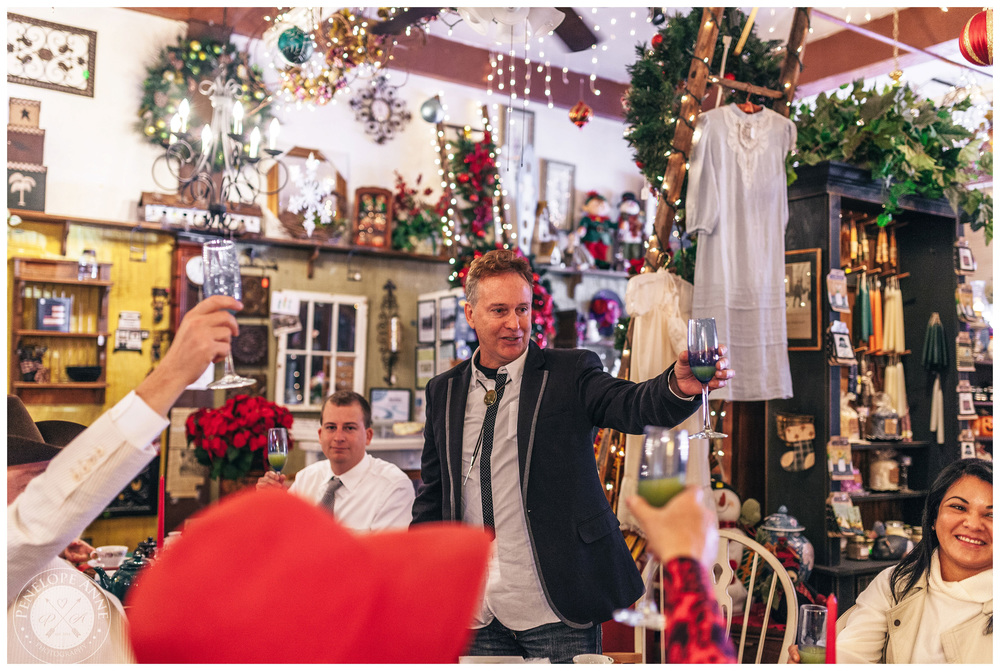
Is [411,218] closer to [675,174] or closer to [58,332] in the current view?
[58,332]

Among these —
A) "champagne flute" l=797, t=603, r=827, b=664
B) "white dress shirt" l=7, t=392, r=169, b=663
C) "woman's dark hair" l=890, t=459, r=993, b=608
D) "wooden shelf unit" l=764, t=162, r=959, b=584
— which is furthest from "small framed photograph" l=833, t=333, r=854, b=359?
"white dress shirt" l=7, t=392, r=169, b=663

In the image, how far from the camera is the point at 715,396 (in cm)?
381

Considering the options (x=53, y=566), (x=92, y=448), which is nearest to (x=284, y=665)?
(x=92, y=448)

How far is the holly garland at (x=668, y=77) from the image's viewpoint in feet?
14.0

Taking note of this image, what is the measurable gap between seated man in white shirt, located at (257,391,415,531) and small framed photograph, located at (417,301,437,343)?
365cm

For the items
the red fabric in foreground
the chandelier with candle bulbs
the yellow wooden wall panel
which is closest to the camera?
the red fabric in foreground

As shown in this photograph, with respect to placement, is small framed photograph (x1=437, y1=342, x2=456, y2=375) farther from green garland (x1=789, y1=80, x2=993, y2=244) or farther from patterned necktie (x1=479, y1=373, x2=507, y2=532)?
patterned necktie (x1=479, y1=373, x2=507, y2=532)

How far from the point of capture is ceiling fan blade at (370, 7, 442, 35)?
4.64 metres

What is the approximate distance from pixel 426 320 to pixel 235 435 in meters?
3.66

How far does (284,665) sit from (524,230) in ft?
23.6

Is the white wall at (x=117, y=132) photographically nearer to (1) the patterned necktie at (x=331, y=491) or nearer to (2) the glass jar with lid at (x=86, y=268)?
(2) the glass jar with lid at (x=86, y=268)

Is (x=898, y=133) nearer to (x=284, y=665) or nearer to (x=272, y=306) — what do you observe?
(x=284, y=665)

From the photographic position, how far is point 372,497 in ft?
10.8

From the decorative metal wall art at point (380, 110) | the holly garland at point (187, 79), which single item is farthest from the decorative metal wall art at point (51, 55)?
the decorative metal wall art at point (380, 110)
